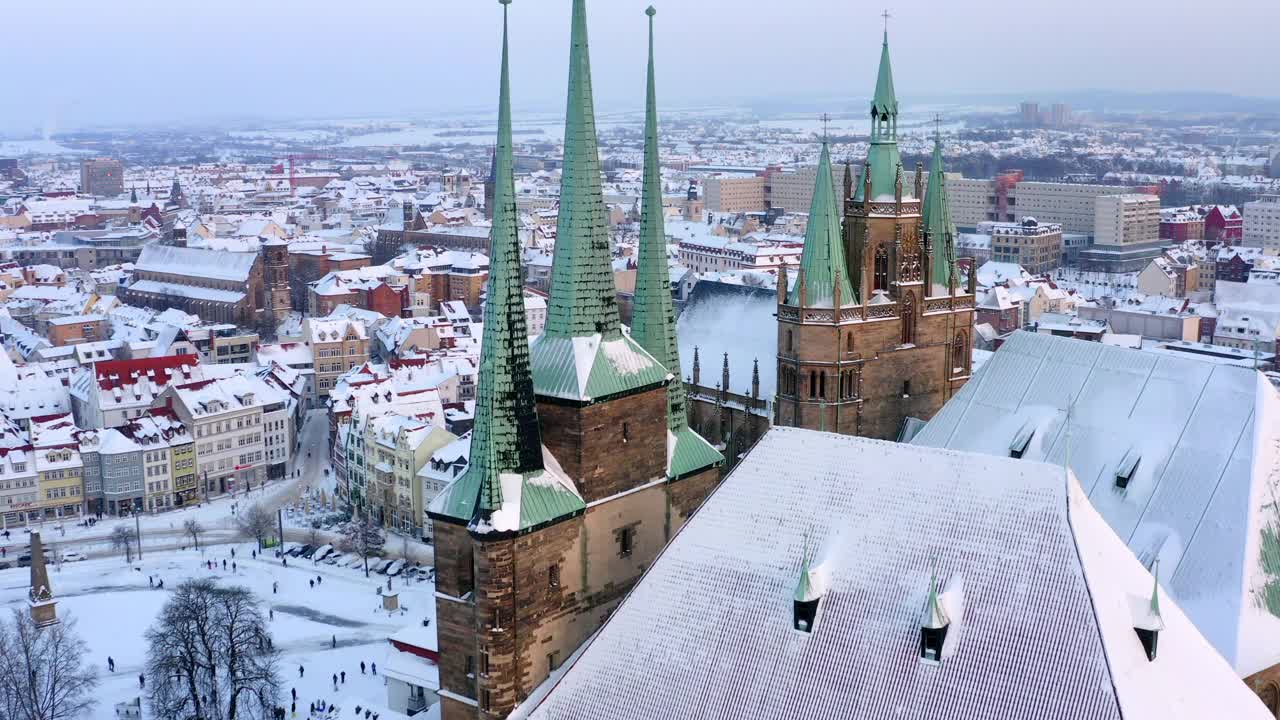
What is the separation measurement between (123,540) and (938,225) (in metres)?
65.4

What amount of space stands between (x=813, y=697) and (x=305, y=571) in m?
71.1

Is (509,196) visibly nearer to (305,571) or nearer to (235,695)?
(235,695)

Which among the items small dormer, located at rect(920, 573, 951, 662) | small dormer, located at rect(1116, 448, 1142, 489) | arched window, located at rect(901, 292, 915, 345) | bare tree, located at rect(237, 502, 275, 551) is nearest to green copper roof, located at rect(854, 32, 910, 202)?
arched window, located at rect(901, 292, 915, 345)

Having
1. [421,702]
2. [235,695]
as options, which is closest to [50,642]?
[235,695]

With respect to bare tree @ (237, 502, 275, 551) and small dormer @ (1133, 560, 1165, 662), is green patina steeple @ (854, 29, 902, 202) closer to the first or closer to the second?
small dormer @ (1133, 560, 1165, 662)

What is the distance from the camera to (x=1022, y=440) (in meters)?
52.6

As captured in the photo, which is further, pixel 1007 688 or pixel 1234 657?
pixel 1234 657

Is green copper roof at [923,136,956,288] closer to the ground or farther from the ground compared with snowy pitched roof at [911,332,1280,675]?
farther from the ground

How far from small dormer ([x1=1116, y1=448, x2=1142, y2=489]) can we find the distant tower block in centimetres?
5997

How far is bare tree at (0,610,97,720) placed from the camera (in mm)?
65625

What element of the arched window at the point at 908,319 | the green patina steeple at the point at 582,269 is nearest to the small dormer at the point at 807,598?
the green patina steeple at the point at 582,269

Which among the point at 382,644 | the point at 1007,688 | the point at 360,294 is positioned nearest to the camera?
the point at 1007,688

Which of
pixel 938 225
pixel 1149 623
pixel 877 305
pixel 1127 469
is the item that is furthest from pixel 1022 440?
pixel 1149 623

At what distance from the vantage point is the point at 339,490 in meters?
117
